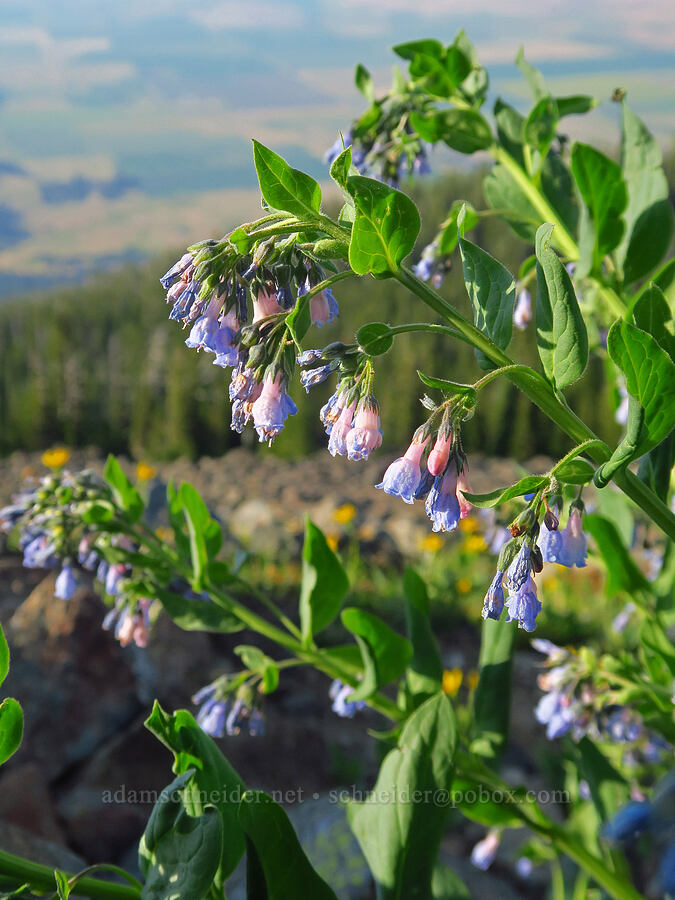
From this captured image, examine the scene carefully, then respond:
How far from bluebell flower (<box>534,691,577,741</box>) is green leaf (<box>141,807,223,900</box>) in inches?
40.0

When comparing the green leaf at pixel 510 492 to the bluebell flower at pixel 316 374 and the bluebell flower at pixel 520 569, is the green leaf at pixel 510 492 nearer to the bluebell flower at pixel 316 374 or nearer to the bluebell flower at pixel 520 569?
the bluebell flower at pixel 520 569

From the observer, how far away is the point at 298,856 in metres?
1.10

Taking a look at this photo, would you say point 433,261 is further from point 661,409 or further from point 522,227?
point 661,409

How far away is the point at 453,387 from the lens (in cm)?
90

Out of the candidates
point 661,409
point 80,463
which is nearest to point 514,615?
point 661,409

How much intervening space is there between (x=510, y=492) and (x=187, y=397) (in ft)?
30.6

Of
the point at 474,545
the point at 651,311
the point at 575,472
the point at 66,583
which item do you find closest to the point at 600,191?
the point at 651,311

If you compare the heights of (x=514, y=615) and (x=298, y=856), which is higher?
(x=514, y=615)

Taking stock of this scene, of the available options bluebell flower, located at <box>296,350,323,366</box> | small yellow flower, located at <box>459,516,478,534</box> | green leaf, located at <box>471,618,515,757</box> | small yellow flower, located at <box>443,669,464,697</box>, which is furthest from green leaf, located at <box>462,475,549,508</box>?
small yellow flower, located at <box>459,516,478,534</box>

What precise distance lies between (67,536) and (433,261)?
956mm

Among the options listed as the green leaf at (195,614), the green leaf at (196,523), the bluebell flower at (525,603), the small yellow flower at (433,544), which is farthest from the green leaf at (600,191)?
the small yellow flower at (433,544)

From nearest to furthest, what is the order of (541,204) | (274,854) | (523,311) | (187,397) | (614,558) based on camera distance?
(274,854)
(614,558)
(541,204)
(523,311)
(187,397)

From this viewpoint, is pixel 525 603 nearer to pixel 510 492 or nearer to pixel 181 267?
pixel 510 492

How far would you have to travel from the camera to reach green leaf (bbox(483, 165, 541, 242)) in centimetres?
168
